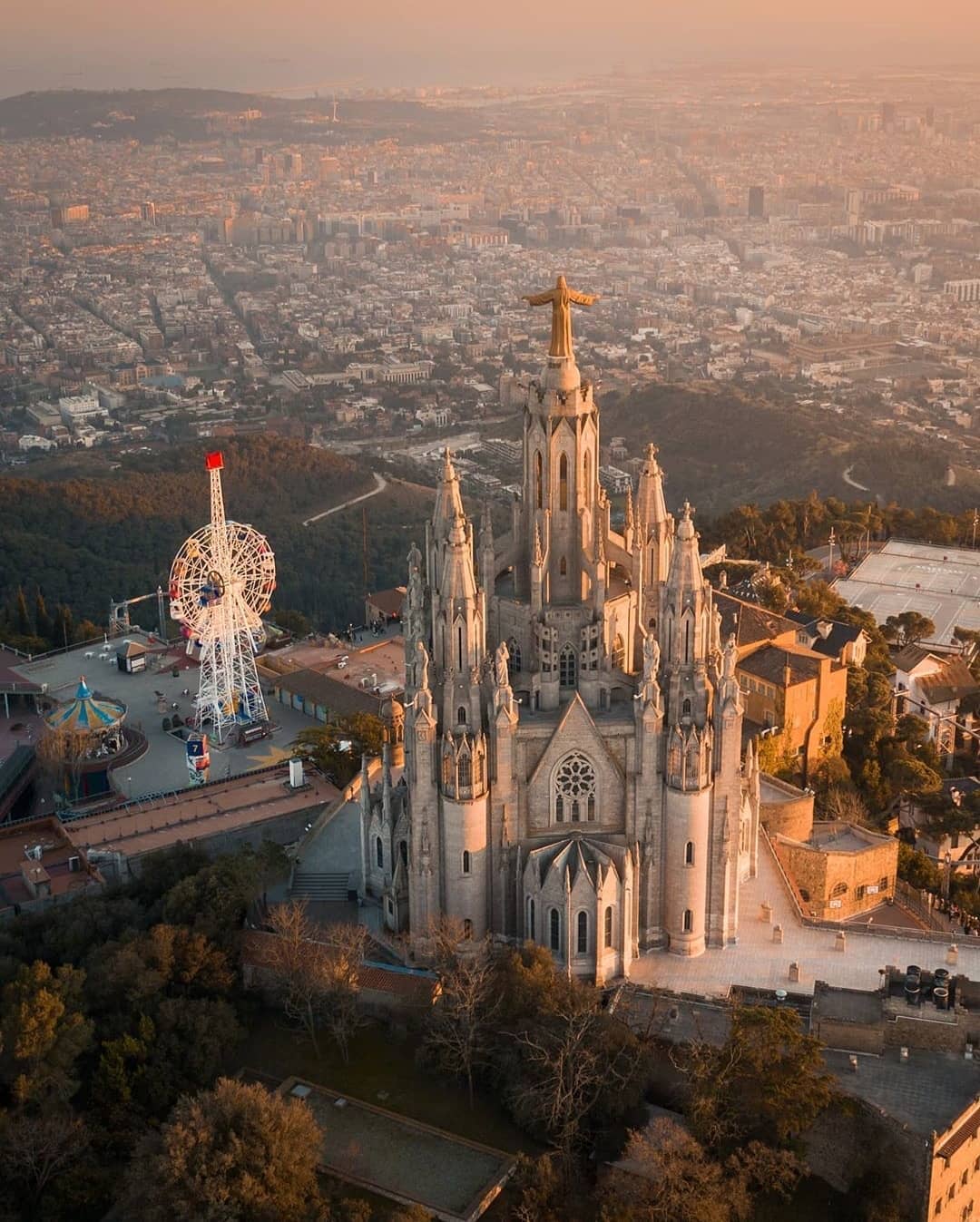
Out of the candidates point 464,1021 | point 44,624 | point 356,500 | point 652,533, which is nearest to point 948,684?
point 652,533

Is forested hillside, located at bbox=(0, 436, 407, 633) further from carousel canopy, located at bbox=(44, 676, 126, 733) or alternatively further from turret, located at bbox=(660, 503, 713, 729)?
turret, located at bbox=(660, 503, 713, 729)

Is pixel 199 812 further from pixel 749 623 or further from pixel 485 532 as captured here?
pixel 749 623

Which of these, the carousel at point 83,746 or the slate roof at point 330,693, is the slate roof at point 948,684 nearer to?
the slate roof at point 330,693

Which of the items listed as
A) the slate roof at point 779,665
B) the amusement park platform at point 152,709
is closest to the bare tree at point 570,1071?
the slate roof at point 779,665

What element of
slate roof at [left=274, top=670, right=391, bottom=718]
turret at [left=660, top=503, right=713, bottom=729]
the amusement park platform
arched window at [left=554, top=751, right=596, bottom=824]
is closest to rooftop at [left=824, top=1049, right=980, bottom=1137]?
arched window at [left=554, top=751, right=596, bottom=824]

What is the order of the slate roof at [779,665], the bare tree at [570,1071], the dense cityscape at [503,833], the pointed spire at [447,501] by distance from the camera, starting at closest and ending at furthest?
1. the dense cityscape at [503,833]
2. the bare tree at [570,1071]
3. the pointed spire at [447,501]
4. the slate roof at [779,665]

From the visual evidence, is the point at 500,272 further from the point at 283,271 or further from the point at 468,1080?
the point at 468,1080

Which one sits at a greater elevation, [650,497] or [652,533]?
[650,497]
